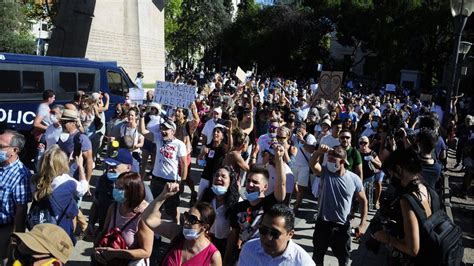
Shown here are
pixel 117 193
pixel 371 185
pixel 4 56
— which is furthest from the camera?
pixel 4 56

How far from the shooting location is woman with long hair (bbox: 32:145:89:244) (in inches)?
171

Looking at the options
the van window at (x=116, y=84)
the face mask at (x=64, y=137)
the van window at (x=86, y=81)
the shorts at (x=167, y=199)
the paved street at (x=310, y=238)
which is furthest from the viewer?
the van window at (x=116, y=84)

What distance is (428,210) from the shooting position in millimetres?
3648

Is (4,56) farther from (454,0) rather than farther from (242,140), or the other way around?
(454,0)

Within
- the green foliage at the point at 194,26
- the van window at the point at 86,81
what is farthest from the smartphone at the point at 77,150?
the green foliage at the point at 194,26

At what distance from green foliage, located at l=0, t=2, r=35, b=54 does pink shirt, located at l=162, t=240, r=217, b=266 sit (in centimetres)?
4211

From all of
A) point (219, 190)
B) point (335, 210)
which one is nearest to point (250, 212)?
point (219, 190)

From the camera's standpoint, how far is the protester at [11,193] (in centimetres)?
418

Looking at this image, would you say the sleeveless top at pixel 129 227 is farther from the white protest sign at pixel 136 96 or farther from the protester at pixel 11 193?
the white protest sign at pixel 136 96

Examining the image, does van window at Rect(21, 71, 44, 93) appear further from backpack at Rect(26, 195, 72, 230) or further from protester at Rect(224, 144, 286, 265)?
protester at Rect(224, 144, 286, 265)

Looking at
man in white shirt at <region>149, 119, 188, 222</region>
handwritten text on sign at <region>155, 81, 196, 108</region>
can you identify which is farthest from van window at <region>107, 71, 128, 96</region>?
man in white shirt at <region>149, 119, 188, 222</region>

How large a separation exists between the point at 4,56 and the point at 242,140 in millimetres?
7025

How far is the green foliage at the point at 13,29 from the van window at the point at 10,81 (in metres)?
33.0

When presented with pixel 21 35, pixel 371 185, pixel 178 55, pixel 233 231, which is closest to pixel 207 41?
pixel 178 55
